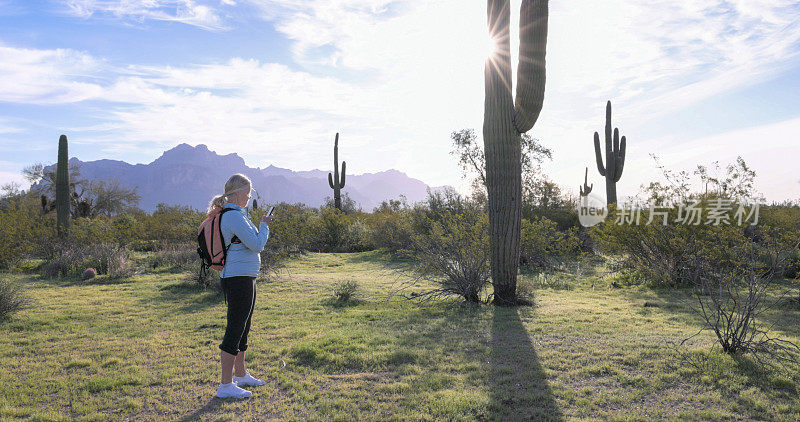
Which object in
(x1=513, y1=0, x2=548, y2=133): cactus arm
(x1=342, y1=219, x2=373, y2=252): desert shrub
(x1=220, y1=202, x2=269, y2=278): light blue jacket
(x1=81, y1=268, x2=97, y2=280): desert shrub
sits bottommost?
(x1=81, y1=268, x2=97, y2=280): desert shrub

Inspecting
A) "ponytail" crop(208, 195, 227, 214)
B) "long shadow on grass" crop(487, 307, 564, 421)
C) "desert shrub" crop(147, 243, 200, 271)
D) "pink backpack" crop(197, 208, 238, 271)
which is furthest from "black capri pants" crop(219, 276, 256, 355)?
"desert shrub" crop(147, 243, 200, 271)

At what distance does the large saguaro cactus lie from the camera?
6.82m

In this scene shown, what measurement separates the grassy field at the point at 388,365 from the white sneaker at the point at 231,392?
9 cm

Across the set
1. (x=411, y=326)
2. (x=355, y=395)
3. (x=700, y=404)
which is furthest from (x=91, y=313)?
(x=700, y=404)

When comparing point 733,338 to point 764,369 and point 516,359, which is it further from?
point 516,359

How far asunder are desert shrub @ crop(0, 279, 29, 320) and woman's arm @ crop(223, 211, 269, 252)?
5.52 metres

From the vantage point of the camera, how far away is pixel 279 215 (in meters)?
15.0

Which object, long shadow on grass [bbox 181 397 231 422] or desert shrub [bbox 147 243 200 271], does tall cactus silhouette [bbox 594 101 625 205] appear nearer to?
desert shrub [bbox 147 243 200 271]

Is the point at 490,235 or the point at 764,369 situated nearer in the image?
the point at 764,369

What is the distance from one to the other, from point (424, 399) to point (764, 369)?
3.07 meters

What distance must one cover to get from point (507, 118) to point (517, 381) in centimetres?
429

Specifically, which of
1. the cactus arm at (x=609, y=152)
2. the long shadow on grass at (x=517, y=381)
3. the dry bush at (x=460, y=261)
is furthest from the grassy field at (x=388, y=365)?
the cactus arm at (x=609, y=152)

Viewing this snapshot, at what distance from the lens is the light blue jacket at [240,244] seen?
3432mm

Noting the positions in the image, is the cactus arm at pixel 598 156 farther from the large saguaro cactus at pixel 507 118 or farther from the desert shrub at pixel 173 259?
the desert shrub at pixel 173 259
